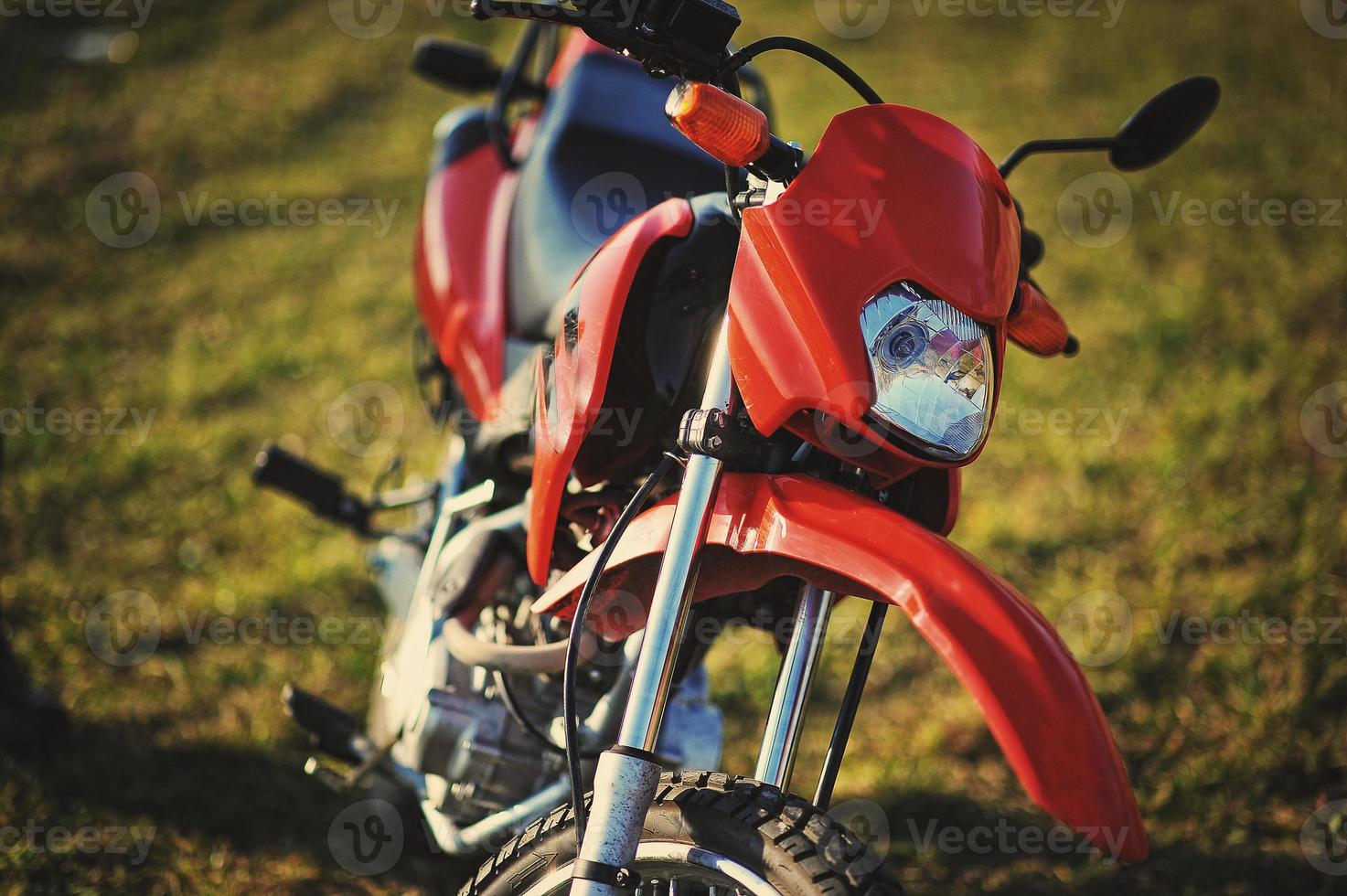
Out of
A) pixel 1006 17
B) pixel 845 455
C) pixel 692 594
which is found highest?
pixel 1006 17

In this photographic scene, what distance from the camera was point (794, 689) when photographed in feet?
4.38

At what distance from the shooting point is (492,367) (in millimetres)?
2201

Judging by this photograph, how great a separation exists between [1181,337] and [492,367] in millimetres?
3051

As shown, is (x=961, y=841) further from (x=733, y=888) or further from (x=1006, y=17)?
(x=1006, y=17)

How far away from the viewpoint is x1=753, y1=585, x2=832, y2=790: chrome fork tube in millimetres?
1312

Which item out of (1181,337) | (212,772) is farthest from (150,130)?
(1181,337)
